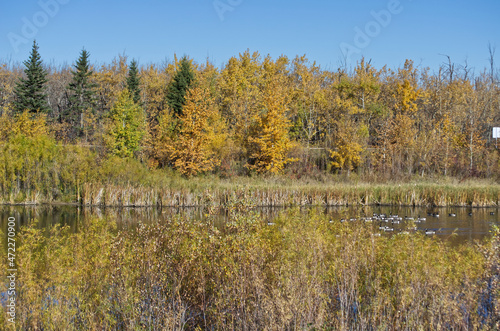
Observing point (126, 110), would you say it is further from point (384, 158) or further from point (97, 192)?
point (384, 158)

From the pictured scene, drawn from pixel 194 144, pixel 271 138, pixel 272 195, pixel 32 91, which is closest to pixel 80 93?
pixel 32 91

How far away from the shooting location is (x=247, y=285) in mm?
6738

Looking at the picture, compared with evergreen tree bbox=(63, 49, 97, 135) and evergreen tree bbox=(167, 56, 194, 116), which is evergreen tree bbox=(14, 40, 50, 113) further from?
evergreen tree bbox=(167, 56, 194, 116)

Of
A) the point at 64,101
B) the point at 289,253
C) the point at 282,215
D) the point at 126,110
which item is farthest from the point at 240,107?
the point at 289,253

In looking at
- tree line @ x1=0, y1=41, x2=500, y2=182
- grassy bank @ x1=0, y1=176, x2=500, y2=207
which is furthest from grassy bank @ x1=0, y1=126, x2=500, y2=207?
tree line @ x1=0, y1=41, x2=500, y2=182

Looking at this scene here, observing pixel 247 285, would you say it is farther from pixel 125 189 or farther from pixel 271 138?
pixel 271 138

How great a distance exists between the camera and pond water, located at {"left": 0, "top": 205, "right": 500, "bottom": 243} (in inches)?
714

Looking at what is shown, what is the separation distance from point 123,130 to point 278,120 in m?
12.2

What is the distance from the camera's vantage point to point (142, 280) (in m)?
7.13

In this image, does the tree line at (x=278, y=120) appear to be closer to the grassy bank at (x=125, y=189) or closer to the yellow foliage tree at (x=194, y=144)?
the yellow foliage tree at (x=194, y=144)

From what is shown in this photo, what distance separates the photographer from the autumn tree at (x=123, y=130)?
3600 centimetres

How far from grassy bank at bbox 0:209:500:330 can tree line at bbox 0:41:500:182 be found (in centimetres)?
2735

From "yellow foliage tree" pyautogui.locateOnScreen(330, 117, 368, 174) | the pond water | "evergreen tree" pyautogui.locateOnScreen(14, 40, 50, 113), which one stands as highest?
"evergreen tree" pyautogui.locateOnScreen(14, 40, 50, 113)

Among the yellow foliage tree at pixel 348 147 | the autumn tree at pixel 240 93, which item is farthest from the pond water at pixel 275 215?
the autumn tree at pixel 240 93
